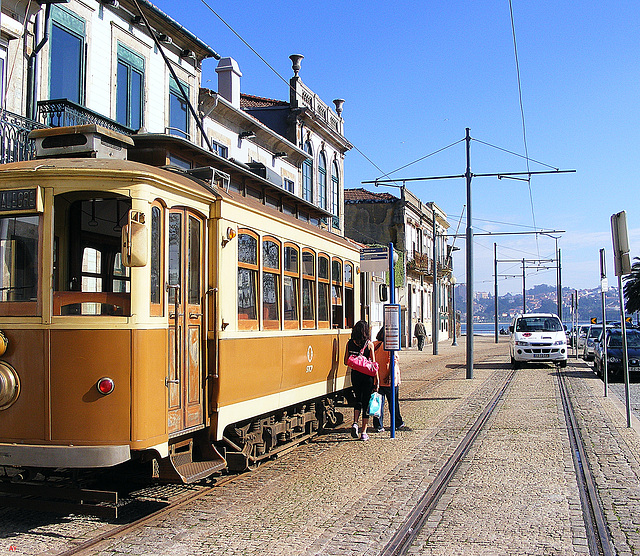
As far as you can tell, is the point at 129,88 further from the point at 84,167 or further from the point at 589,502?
the point at 589,502

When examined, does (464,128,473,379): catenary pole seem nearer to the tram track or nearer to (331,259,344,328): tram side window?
the tram track

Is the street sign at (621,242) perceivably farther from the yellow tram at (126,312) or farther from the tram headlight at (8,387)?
the tram headlight at (8,387)

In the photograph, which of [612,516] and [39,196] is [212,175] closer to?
[39,196]

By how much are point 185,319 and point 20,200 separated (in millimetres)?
1813

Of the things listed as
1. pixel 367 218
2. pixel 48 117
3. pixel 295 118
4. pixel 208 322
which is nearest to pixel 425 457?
pixel 208 322

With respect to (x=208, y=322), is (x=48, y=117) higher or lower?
higher

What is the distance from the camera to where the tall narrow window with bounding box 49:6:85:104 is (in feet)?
48.1

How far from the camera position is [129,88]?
17.4 meters

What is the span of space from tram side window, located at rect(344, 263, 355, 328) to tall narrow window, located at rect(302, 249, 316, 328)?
185 centimetres

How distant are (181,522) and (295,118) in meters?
23.9

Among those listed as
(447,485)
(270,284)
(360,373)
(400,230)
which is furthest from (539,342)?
(400,230)

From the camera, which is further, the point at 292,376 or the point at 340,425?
the point at 340,425

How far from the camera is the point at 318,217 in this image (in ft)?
40.8

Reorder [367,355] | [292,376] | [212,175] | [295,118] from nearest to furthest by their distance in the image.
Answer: [212,175], [292,376], [367,355], [295,118]
